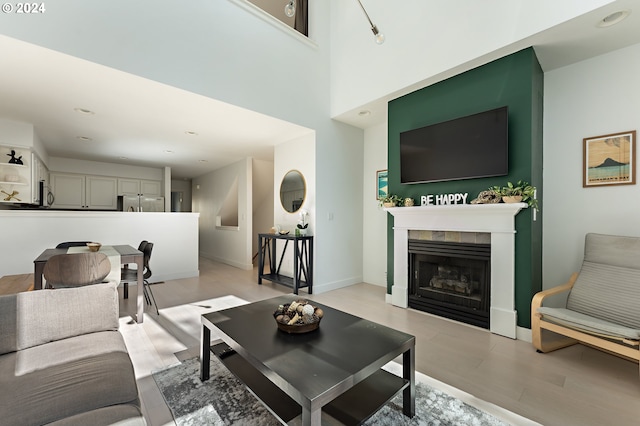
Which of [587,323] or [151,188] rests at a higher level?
[151,188]

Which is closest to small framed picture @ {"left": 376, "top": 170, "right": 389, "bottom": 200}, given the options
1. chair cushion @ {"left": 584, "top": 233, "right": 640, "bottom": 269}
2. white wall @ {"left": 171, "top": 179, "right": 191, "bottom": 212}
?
chair cushion @ {"left": 584, "top": 233, "right": 640, "bottom": 269}

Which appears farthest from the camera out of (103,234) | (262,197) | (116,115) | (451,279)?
(262,197)

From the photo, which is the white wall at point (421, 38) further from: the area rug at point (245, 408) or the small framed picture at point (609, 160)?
the area rug at point (245, 408)

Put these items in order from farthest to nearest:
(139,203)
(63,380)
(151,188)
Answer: (151,188)
(139,203)
(63,380)

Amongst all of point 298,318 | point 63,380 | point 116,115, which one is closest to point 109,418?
point 63,380

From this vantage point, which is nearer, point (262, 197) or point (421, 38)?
point (421, 38)

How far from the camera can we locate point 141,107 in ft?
11.5

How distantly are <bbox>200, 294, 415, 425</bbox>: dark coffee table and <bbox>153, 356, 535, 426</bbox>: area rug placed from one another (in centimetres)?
10

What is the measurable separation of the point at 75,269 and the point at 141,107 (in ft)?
6.77

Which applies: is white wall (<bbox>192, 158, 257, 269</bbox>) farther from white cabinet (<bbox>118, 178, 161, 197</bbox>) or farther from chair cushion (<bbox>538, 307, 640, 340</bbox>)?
chair cushion (<bbox>538, 307, 640, 340</bbox>)

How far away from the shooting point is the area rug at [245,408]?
1.59 metres

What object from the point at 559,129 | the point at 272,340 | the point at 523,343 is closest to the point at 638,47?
the point at 559,129

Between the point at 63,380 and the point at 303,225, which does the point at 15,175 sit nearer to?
the point at 303,225

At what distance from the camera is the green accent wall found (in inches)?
109
